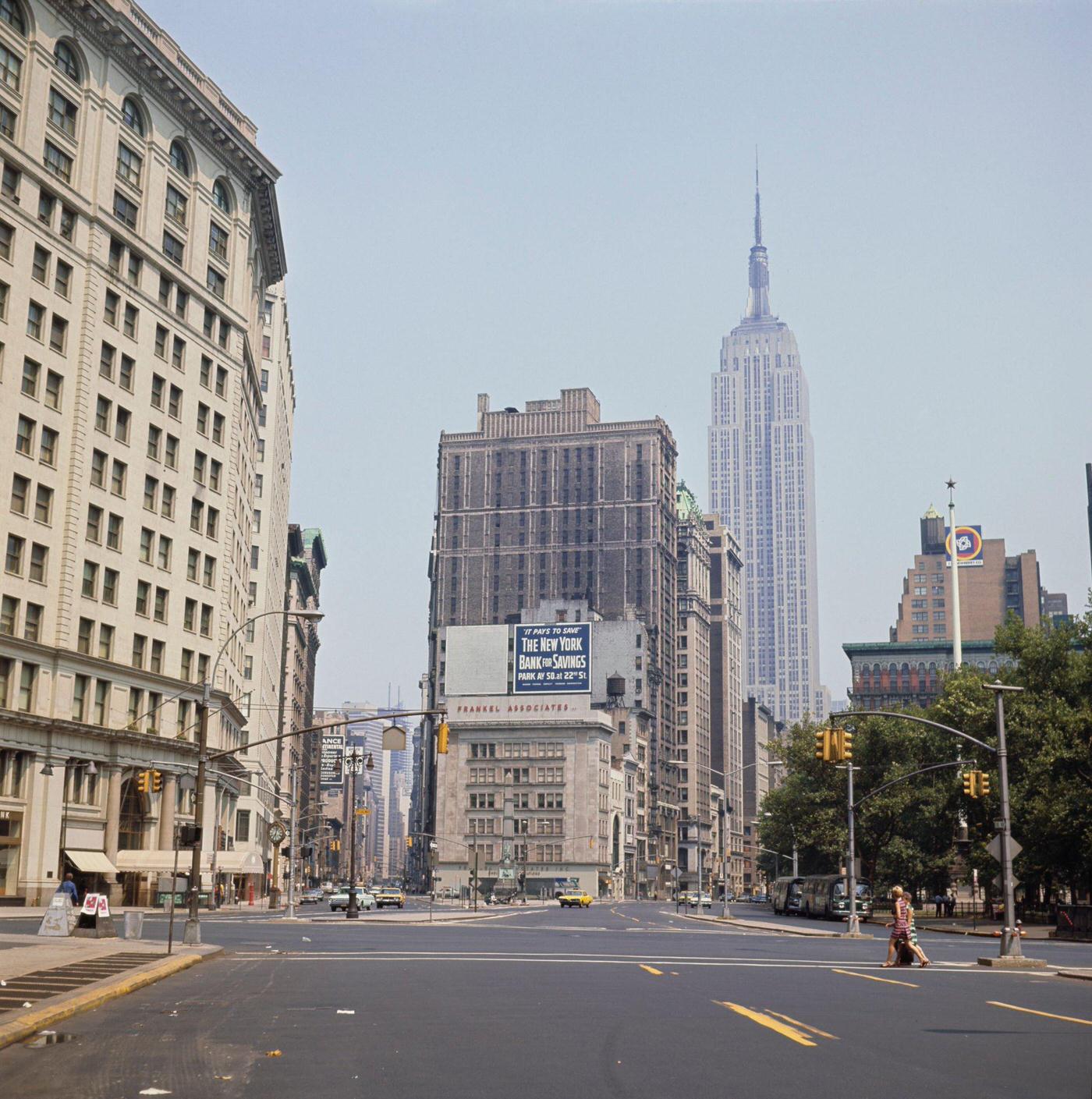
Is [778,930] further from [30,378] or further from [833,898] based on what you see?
[30,378]

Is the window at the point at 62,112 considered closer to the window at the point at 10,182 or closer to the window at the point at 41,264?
the window at the point at 10,182

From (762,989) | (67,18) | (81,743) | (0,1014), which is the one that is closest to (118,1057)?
(0,1014)

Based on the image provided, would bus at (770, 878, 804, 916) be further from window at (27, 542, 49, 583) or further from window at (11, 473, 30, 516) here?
window at (11, 473, 30, 516)

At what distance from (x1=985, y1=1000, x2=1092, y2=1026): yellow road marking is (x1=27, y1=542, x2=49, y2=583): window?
5311 centimetres

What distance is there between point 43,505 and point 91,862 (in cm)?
1754

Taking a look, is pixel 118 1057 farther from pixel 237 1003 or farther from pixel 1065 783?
pixel 1065 783

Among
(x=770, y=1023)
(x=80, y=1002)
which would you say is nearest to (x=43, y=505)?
(x=80, y=1002)

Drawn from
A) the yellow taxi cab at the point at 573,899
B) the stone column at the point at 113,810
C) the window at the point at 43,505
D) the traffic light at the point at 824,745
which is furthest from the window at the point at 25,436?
the yellow taxi cab at the point at 573,899

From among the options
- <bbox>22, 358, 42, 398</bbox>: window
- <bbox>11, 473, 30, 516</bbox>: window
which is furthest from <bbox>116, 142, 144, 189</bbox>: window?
<bbox>11, 473, 30, 516</bbox>: window

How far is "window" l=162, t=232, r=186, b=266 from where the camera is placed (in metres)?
77.3

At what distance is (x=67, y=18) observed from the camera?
6862cm

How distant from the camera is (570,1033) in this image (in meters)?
16.9

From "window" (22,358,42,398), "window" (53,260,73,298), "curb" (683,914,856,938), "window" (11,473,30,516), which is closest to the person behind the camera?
"curb" (683,914,856,938)

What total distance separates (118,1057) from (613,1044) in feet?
18.1
